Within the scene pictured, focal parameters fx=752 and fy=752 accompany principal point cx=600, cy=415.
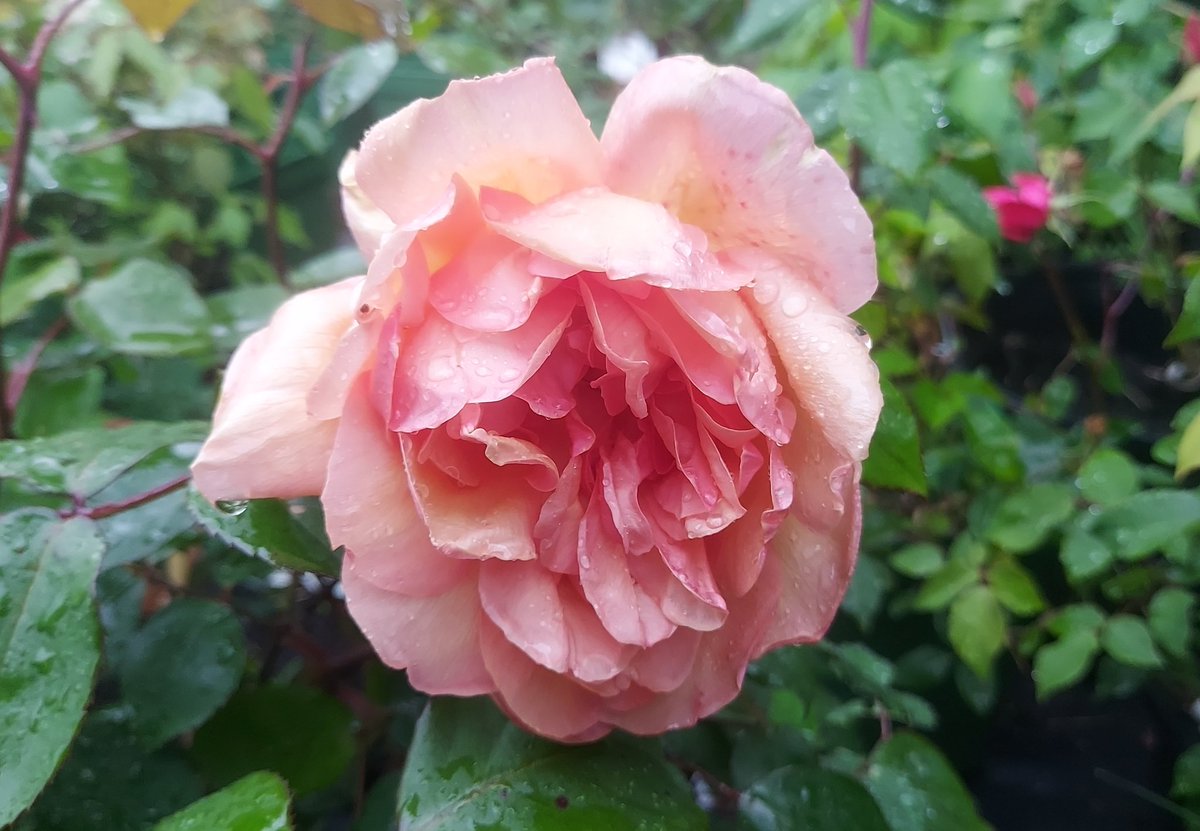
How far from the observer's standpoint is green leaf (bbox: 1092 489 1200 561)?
52cm

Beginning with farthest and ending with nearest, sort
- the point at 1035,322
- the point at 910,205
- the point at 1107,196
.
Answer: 1. the point at 1035,322
2. the point at 1107,196
3. the point at 910,205

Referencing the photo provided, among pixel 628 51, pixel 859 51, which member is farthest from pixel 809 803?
pixel 628 51

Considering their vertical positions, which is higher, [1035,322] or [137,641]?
[137,641]

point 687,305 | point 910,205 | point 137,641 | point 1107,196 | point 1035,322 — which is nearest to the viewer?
point 687,305

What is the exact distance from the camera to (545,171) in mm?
260

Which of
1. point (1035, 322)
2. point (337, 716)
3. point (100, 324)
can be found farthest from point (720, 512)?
point (1035, 322)

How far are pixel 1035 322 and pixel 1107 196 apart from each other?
27cm

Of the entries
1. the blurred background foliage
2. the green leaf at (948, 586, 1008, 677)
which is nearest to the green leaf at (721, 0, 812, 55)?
the blurred background foliage

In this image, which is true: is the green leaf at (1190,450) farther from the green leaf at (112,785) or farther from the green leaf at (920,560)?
the green leaf at (112,785)

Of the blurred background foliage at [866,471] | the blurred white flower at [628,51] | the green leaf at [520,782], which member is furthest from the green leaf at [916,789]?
the blurred white flower at [628,51]

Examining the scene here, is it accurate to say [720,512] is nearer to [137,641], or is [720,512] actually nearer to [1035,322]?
[137,641]

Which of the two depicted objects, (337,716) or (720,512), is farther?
(337,716)

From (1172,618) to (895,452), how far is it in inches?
16.3

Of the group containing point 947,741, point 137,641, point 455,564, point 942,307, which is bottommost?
point 947,741
